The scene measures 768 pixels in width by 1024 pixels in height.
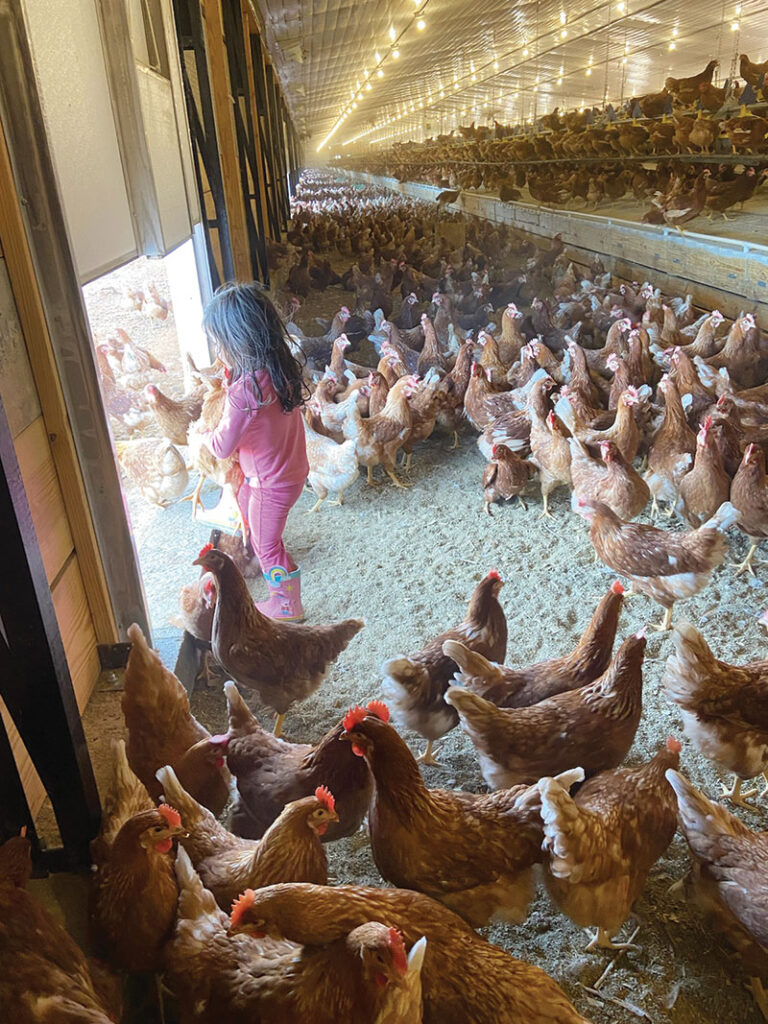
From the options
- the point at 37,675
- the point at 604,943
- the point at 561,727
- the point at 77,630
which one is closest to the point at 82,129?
the point at 77,630

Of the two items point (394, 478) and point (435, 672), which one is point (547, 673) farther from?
point (394, 478)

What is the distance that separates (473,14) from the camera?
10227mm

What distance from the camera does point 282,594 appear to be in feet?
8.99

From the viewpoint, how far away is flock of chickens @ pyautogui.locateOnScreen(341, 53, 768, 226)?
695 cm

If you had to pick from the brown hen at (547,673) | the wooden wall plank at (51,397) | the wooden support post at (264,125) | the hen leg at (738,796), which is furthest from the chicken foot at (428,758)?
the wooden support post at (264,125)

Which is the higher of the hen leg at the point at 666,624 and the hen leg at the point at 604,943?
the hen leg at the point at 604,943

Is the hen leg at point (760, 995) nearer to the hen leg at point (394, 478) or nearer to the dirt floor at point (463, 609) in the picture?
the dirt floor at point (463, 609)

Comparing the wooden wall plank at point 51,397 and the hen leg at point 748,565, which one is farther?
the hen leg at point 748,565

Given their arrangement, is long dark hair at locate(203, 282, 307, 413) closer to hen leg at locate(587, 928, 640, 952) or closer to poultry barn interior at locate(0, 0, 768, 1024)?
poultry barn interior at locate(0, 0, 768, 1024)

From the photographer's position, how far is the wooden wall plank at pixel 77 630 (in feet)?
5.21

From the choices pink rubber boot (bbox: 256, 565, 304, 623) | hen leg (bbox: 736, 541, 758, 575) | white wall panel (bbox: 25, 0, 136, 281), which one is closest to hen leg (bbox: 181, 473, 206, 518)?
pink rubber boot (bbox: 256, 565, 304, 623)

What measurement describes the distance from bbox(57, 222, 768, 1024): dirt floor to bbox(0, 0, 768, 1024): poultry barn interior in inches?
0.5

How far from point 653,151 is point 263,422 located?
794 centimetres

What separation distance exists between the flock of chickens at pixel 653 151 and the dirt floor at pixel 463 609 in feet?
15.6
